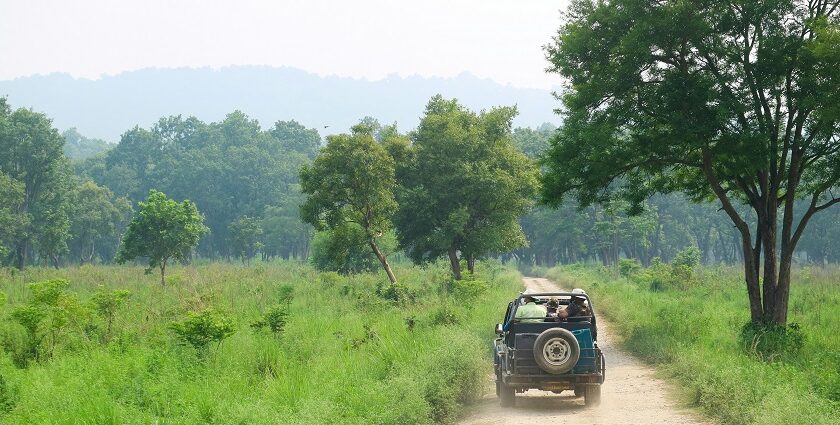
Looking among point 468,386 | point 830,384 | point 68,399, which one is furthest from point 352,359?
point 830,384

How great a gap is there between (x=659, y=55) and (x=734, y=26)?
192 cm

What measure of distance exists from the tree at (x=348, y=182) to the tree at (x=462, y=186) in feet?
10.6

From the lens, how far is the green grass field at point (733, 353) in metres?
10.7

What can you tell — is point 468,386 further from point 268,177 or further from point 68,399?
point 268,177

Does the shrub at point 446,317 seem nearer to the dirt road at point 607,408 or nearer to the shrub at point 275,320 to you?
the shrub at point 275,320

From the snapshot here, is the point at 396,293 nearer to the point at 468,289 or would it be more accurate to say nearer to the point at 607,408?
the point at 468,289

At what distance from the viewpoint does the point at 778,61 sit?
60.4ft

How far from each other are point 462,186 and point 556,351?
77.0 feet

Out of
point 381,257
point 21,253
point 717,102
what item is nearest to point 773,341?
point 717,102

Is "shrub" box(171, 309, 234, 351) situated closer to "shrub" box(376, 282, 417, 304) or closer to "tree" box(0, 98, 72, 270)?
"shrub" box(376, 282, 417, 304)

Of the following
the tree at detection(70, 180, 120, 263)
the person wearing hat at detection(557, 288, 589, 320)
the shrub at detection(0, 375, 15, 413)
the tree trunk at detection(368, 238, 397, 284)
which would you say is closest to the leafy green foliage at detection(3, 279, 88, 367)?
the shrub at detection(0, 375, 15, 413)

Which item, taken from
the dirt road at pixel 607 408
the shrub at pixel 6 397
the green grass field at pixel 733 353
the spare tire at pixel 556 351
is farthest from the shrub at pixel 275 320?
the green grass field at pixel 733 353

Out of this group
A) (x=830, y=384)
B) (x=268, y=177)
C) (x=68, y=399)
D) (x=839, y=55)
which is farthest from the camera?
(x=268, y=177)

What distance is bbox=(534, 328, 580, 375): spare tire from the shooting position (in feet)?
41.0
